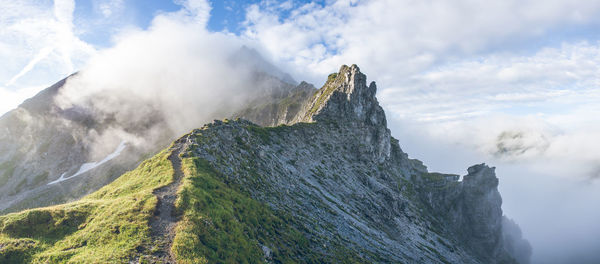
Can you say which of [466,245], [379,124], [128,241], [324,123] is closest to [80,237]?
[128,241]

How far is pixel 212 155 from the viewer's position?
55188mm

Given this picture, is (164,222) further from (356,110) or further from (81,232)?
(356,110)

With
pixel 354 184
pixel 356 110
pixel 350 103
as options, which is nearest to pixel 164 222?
pixel 354 184

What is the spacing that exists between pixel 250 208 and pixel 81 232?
21.9m

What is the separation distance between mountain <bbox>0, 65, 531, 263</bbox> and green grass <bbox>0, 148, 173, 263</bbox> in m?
0.12

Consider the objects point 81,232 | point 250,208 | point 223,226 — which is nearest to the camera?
point 81,232

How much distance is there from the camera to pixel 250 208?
4509 cm

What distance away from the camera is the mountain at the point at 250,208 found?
93.6ft

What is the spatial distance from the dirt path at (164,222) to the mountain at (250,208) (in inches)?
4.4

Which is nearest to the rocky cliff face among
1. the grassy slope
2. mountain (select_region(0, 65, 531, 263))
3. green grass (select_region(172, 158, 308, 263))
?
mountain (select_region(0, 65, 531, 263))

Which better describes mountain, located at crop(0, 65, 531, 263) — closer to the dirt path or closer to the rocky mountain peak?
the dirt path

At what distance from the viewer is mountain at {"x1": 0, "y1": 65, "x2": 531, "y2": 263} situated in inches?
1123

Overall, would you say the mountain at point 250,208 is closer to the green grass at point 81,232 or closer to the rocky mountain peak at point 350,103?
the green grass at point 81,232

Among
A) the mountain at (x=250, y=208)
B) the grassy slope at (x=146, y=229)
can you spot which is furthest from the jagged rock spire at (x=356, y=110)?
the grassy slope at (x=146, y=229)
